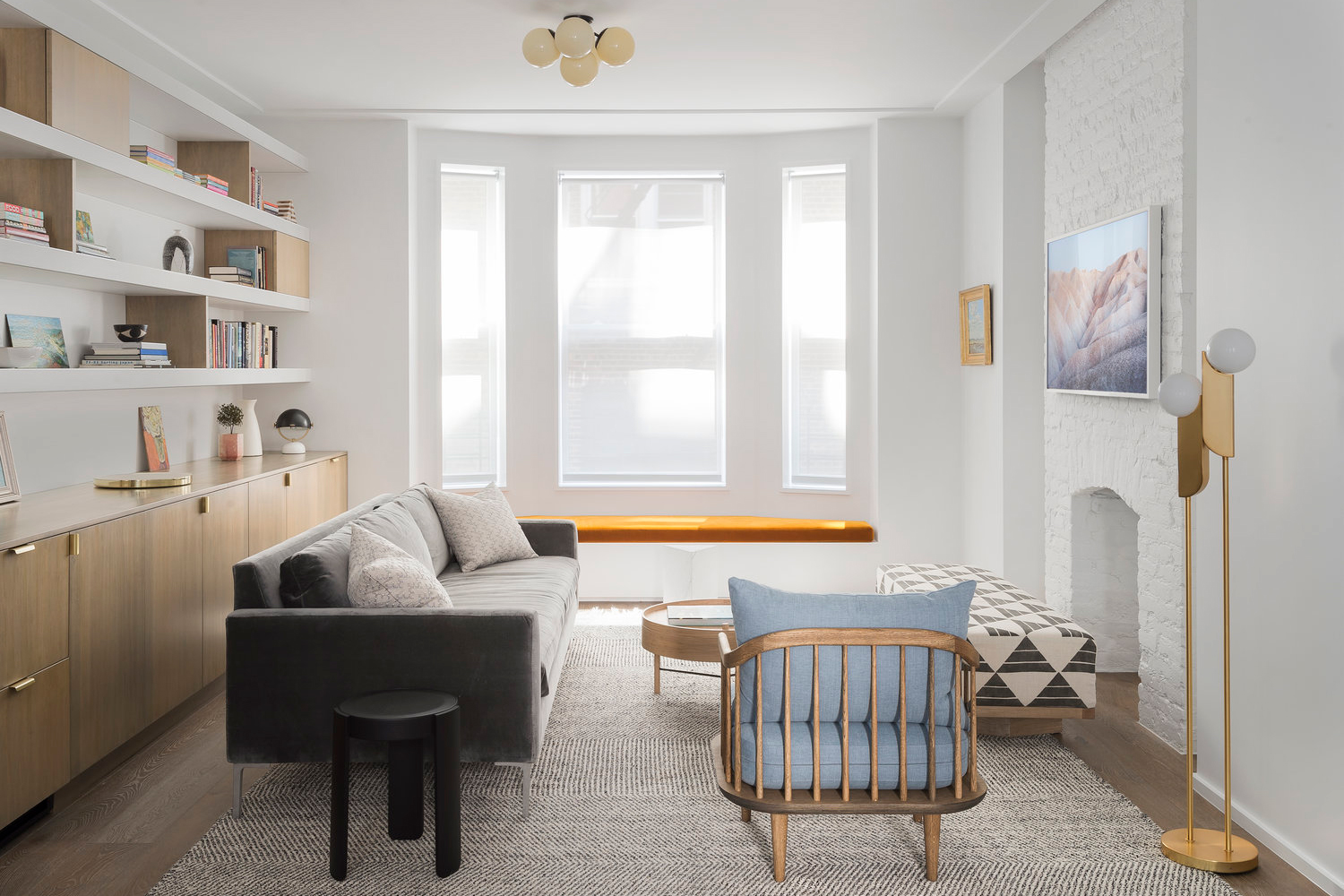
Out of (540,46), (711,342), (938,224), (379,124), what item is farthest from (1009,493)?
(379,124)

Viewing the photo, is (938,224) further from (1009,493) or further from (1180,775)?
(1180,775)

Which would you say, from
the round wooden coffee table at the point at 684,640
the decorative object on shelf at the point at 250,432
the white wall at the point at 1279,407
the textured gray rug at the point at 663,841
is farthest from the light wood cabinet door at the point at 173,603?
the white wall at the point at 1279,407

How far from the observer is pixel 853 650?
247cm

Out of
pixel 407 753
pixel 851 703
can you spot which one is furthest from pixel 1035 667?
pixel 407 753

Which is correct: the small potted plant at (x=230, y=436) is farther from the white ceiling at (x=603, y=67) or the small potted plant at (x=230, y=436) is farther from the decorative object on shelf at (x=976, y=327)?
the decorative object on shelf at (x=976, y=327)

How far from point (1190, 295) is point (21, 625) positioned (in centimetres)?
399

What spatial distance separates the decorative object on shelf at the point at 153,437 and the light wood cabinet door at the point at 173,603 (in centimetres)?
88

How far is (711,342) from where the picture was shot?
6.53 metres

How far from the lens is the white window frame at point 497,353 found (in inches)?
250

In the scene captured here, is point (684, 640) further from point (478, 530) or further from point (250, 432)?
point (250, 432)

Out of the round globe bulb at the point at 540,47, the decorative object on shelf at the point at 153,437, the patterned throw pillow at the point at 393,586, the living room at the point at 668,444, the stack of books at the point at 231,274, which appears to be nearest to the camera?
the living room at the point at 668,444

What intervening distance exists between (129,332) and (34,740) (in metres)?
2.09

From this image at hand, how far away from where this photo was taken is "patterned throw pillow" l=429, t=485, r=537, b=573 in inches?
177

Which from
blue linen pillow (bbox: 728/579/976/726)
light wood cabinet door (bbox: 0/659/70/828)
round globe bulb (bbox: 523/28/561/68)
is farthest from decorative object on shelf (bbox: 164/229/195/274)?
blue linen pillow (bbox: 728/579/976/726)
